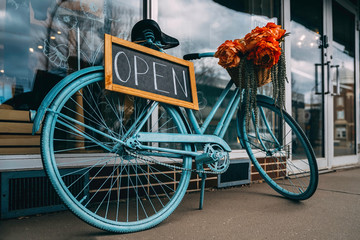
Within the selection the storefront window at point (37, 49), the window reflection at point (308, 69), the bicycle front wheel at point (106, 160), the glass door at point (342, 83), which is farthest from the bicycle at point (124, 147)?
the glass door at point (342, 83)

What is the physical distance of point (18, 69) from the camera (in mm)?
1639

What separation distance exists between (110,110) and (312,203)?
163cm

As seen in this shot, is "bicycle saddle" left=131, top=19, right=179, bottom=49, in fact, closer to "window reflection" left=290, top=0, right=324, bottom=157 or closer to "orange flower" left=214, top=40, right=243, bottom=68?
"orange flower" left=214, top=40, right=243, bottom=68

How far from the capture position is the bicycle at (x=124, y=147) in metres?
1.15

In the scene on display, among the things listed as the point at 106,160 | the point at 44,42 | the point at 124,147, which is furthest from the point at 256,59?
the point at 44,42

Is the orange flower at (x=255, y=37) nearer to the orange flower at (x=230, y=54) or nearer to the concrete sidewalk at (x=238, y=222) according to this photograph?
the orange flower at (x=230, y=54)

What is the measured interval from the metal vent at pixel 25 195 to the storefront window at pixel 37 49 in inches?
6.7

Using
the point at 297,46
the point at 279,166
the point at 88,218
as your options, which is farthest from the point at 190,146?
the point at 297,46

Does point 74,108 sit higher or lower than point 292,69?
lower

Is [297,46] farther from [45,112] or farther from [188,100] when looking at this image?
[45,112]

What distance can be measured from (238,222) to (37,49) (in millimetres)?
1689

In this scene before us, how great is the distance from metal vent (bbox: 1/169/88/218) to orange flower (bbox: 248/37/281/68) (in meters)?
1.40

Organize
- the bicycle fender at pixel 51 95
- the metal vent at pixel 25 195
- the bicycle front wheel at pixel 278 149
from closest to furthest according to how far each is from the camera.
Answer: the bicycle fender at pixel 51 95 → the metal vent at pixel 25 195 → the bicycle front wheel at pixel 278 149

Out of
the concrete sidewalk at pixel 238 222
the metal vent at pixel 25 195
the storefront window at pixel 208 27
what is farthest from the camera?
the storefront window at pixel 208 27
